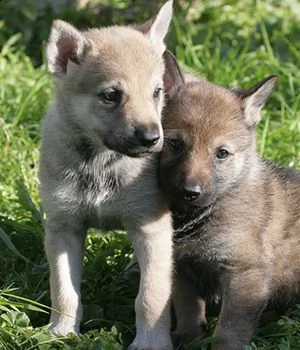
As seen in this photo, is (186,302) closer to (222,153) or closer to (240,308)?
(240,308)

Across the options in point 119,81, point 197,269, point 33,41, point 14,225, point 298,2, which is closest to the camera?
point 119,81

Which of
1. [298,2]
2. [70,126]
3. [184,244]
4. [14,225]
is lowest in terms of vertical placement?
[298,2]

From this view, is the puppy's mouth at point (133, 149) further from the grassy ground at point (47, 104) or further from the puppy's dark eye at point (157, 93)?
the grassy ground at point (47, 104)

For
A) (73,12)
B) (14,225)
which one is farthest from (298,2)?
(14,225)

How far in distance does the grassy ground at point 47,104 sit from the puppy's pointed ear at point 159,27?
139 cm

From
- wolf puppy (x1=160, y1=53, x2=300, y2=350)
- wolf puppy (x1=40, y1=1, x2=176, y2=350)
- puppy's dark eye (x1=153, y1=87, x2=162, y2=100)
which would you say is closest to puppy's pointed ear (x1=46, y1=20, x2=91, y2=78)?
wolf puppy (x1=40, y1=1, x2=176, y2=350)

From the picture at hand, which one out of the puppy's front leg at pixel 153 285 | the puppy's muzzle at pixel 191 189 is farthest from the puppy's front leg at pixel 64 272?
the puppy's muzzle at pixel 191 189

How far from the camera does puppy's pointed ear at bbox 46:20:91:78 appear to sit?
511cm

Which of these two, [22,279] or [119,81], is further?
[22,279]

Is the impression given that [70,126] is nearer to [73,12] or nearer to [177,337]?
[177,337]

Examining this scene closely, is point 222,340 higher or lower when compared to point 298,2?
higher

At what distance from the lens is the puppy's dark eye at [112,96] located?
16.1 feet

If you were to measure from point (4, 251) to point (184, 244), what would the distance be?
1322 mm

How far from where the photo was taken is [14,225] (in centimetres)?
620
